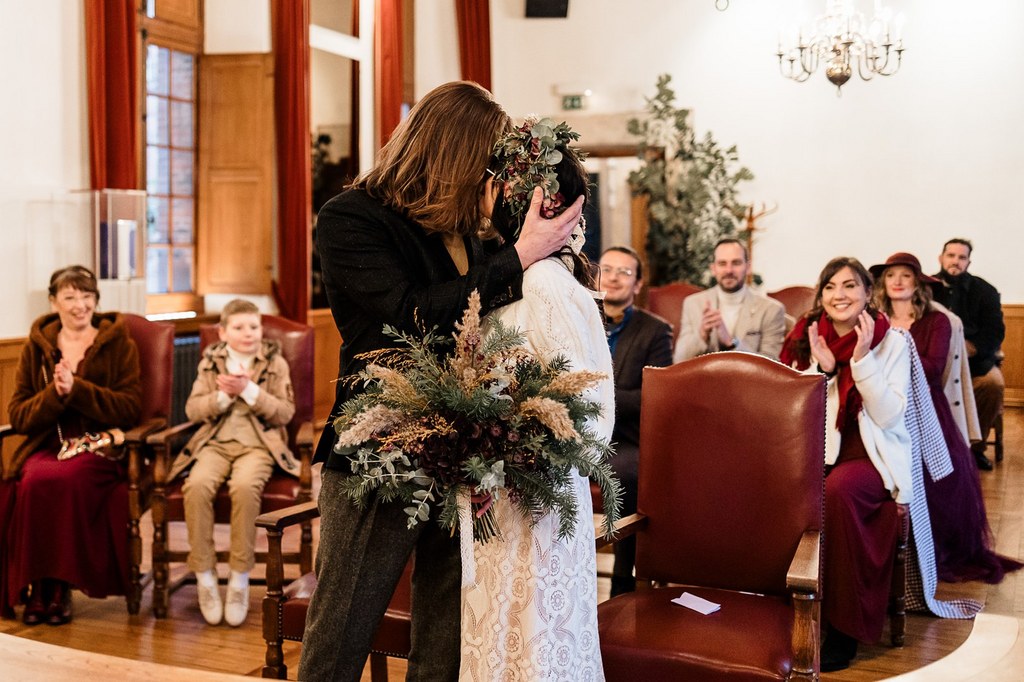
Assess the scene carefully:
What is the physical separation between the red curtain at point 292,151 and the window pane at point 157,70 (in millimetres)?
713

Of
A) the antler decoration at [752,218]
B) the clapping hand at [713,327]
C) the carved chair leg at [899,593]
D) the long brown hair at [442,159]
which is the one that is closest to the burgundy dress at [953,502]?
the carved chair leg at [899,593]

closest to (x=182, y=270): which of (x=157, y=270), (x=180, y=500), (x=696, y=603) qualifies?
(x=157, y=270)

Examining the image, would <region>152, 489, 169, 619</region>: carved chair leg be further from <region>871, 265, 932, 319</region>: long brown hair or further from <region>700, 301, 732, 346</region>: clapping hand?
<region>871, 265, 932, 319</region>: long brown hair

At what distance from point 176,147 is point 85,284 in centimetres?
305

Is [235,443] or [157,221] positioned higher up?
[157,221]

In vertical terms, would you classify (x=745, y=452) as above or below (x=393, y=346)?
below

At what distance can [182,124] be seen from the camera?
7.24 metres

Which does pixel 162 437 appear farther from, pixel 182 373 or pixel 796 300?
pixel 796 300

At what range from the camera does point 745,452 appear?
279cm

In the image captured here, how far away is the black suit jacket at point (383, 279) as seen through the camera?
1883 mm

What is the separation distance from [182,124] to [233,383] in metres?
3.61

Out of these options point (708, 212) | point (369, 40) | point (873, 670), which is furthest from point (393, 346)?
point (708, 212)

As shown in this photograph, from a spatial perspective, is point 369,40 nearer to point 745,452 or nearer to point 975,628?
point 745,452

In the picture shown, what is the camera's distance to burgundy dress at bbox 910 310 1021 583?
450 centimetres
